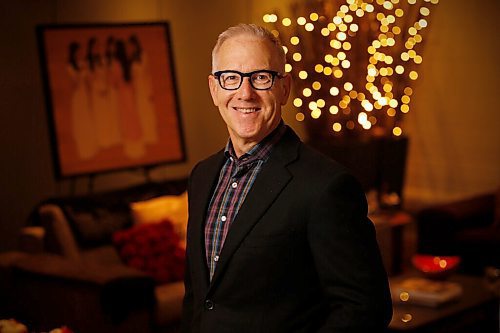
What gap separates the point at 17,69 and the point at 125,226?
45.7 inches

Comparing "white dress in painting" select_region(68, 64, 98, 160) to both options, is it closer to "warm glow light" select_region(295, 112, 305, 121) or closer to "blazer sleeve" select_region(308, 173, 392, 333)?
"warm glow light" select_region(295, 112, 305, 121)

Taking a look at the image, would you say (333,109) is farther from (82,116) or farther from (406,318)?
(406,318)

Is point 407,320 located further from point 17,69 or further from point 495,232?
point 17,69

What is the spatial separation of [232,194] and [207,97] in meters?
4.44

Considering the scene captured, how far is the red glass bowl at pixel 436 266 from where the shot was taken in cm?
441

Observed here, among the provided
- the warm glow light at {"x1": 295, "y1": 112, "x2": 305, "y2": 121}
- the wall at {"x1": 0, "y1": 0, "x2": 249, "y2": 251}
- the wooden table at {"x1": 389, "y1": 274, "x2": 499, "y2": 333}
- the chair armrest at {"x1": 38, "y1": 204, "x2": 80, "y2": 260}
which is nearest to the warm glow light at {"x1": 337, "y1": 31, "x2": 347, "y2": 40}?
the warm glow light at {"x1": 295, "y1": 112, "x2": 305, "y2": 121}

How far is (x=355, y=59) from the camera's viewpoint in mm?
6414

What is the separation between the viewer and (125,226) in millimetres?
4777

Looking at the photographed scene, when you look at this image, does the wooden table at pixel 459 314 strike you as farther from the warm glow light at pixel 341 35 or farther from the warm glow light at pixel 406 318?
the warm glow light at pixel 341 35

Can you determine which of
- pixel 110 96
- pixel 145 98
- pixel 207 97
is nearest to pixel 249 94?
pixel 110 96

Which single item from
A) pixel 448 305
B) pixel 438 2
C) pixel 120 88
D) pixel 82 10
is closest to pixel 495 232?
pixel 448 305

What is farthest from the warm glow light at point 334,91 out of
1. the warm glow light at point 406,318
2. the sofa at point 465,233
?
the warm glow light at point 406,318

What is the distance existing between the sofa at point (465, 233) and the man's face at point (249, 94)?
155 inches

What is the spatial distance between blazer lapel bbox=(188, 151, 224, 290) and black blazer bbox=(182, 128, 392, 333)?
0.04 metres
